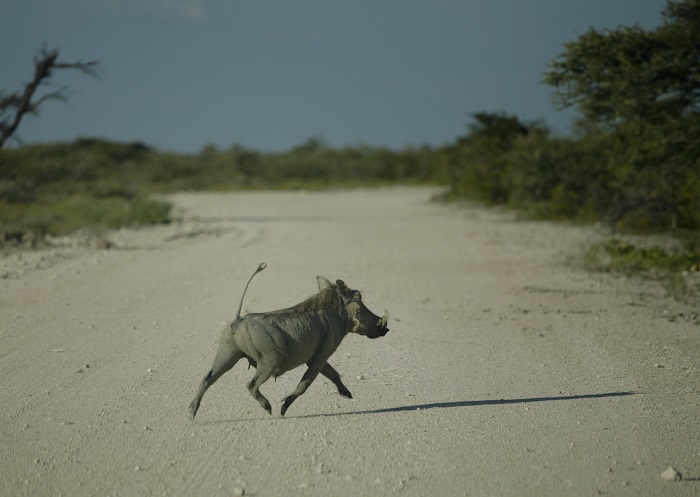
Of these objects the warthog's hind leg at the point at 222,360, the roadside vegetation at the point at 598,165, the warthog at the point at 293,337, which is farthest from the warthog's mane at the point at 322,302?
the roadside vegetation at the point at 598,165

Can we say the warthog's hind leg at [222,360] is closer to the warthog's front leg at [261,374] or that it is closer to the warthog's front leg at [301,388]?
the warthog's front leg at [261,374]

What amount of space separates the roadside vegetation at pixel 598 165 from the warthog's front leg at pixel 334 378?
863 cm

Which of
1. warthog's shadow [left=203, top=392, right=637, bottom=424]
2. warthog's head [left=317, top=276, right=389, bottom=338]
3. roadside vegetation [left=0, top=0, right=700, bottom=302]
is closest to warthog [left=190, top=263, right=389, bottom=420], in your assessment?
warthog's head [left=317, top=276, right=389, bottom=338]

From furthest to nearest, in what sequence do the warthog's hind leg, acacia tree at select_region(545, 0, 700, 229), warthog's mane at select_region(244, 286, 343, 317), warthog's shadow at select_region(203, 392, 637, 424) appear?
1. acacia tree at select_region(545, 0, 700, 229)
2. warthog's shadow at select_region(203, 392, 637, 424)
3. warthog's mane at select_region(244, 286, 343, 317)
4. the warthog's hind leg

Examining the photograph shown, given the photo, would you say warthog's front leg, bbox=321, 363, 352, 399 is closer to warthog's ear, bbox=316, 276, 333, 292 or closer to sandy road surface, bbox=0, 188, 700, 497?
sandy road surface, bbox=0, 188, 700, 497

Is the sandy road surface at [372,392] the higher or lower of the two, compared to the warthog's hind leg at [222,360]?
lower

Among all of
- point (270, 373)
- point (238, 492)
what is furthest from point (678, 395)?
point (238, 492)

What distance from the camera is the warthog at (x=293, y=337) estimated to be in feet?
17.6

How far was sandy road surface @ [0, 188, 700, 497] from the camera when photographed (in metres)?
4.68

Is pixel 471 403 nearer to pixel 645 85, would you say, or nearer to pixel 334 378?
pixel 334 378

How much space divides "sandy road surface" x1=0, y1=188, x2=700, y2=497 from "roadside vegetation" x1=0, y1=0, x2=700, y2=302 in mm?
3294

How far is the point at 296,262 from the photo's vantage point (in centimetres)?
1477

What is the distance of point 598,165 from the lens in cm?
2306

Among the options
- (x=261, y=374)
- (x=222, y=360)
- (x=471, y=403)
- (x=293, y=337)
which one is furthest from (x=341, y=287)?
(x=471, y=403)
